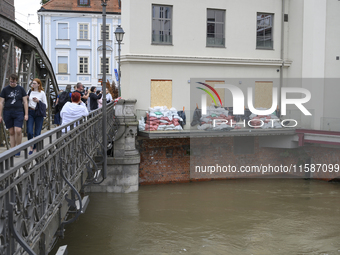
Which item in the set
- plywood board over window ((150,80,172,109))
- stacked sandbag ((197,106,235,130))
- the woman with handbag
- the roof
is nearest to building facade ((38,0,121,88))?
the roof

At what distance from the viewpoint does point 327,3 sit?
70.9ft

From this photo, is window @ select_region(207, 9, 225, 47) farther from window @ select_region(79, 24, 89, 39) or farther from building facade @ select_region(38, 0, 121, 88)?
window @ select_region(79, 24, 89, 39)

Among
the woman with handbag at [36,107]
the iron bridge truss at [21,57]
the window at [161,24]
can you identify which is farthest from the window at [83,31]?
the woman with handbag at [36,107]

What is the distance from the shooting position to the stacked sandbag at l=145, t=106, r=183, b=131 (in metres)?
19.1

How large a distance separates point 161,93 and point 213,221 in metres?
7.77

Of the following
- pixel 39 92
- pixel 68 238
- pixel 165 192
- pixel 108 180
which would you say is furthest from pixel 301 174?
pixel 39 92

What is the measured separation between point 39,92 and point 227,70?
562 inches

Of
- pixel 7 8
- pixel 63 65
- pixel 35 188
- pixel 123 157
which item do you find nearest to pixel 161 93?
Answer: pixel 123 157

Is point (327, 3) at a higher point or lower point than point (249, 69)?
higher

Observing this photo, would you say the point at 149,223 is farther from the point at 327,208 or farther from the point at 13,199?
the point at 13,199

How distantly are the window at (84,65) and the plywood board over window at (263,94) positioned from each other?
79.1 feet

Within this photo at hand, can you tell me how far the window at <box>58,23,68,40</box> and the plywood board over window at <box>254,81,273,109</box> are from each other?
25127 mm

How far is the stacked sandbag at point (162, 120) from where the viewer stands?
1908cm

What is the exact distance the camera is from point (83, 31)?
42938mm
